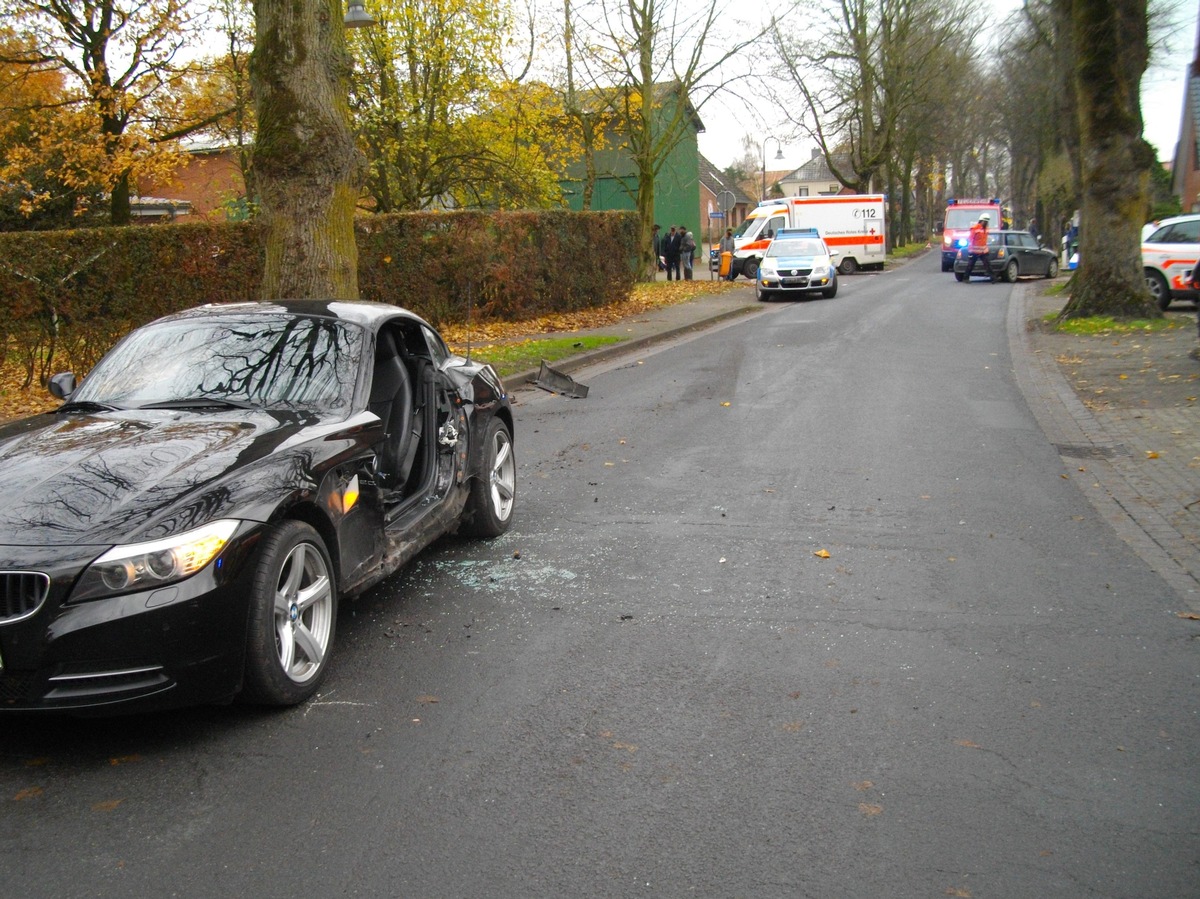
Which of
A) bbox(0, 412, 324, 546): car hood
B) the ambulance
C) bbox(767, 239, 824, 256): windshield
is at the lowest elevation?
bbox(0, 412, 324, 546): car hood

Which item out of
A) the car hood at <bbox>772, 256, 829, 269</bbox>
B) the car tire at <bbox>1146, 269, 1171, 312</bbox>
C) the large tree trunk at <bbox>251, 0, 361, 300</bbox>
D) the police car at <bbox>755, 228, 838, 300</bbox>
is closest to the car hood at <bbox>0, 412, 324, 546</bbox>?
the large tree trunk at <bbox>251, 0, 361, 300</bbox>

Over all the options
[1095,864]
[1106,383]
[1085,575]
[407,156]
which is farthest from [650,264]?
[1095,864]

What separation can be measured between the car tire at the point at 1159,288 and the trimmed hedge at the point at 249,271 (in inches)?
428

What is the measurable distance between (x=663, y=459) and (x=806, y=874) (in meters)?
6.41

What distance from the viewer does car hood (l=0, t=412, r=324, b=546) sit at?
3912 millimetres

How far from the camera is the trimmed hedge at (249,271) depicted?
13688 millimetres

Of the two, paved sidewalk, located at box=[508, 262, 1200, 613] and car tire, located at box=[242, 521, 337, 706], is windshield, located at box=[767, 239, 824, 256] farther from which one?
car tire, located at box=[242, 521, 337, 706]

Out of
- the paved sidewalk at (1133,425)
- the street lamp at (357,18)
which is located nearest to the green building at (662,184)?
the street lamp at (357,18)

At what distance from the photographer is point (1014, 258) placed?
34.8 meters

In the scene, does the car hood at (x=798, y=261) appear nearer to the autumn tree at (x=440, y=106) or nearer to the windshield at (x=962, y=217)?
the autumn tree at (x=440, y=106)

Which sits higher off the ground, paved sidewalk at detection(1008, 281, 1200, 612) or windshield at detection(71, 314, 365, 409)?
windshield at detection(71, 314, 365, 409)

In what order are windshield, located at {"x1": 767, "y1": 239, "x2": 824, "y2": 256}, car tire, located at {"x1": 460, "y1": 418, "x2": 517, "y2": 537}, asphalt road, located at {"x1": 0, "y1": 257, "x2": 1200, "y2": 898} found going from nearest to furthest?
asphalt road, located at {"x1": 0, "y1": 257, "x2": 1200, "y2": 898} < car tire, located at {"x1": 460, "y1": 418, "x2": 517, "y2": 537} < windshield, located at {"x1": 767, "y1": 239, "x2": 824, "y2": 256}

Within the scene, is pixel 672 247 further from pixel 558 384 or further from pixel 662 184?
pixel 558 384

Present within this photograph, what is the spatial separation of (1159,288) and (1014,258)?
14.3 metres
